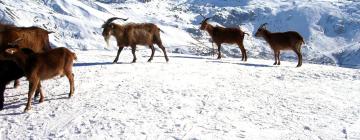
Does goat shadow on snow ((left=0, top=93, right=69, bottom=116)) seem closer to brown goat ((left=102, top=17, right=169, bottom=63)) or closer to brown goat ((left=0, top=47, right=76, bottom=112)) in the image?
brown goat ((left=0, top=47, right=76, bottom=112))

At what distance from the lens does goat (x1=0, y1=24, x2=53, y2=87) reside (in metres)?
17.2

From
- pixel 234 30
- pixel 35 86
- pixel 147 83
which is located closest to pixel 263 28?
pixel 234 30

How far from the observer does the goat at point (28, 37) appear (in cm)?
1725

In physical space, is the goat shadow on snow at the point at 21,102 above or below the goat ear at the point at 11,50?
below

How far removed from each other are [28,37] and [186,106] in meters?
6.53

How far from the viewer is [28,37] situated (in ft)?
58.3

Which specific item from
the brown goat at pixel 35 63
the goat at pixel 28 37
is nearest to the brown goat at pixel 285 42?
the goat at pixel 28 37

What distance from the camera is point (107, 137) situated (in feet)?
39.7

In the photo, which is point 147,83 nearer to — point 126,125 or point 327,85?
point 126,125

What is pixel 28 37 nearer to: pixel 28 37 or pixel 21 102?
pixel 28 37

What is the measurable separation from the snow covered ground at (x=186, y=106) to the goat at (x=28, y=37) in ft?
4.31

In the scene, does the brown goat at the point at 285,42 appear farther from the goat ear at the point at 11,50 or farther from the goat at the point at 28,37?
the goat ear at the point at 11,50

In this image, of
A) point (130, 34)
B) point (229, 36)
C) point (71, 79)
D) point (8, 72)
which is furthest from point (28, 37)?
point (229, 36)

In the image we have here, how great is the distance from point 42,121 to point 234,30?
48.2 feet
